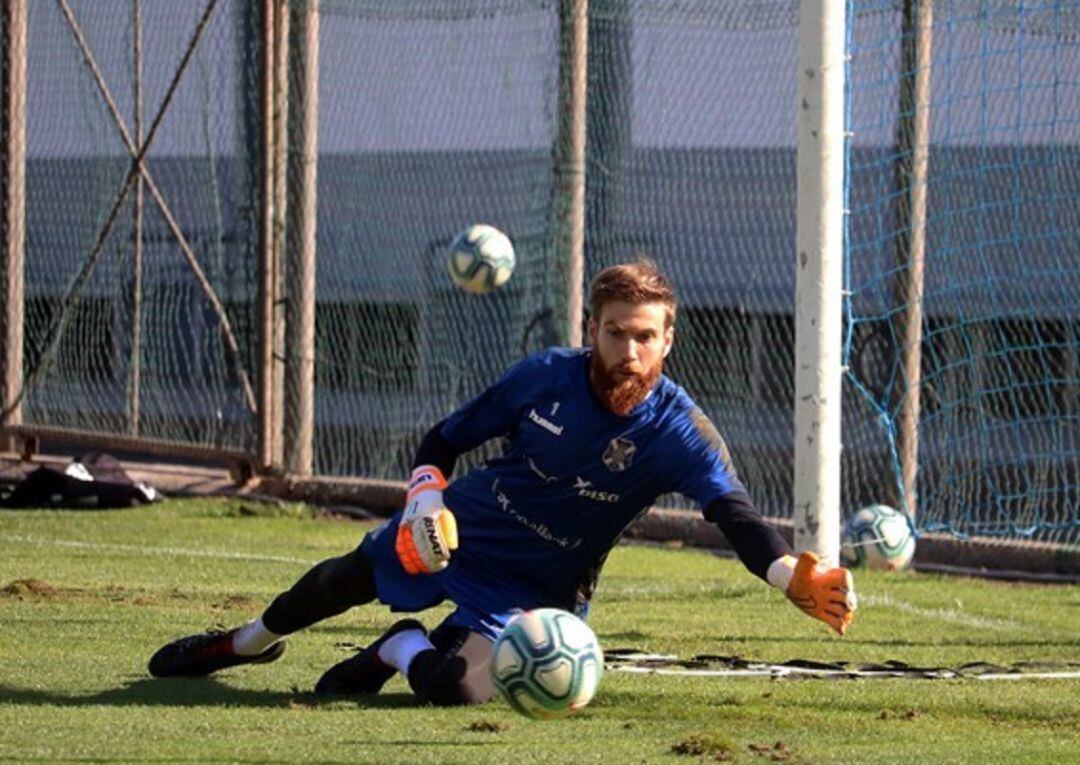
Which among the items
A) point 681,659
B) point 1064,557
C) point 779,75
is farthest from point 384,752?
point 779,75

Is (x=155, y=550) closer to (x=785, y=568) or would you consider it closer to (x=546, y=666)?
(x=546, y=666)

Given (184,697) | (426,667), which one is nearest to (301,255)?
(184,697)

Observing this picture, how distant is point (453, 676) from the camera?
6348 millimetres

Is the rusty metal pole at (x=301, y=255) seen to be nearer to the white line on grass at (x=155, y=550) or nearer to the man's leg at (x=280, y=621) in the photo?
the white line on grass at (x=155, y=550)

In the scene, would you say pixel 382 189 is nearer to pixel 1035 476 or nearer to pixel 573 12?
pixel 573 12

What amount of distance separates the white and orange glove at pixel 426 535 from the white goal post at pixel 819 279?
2.65 meters

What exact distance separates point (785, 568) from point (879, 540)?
17.3ft

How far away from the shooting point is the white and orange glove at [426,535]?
6023 mm

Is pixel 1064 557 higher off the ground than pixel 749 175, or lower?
lower

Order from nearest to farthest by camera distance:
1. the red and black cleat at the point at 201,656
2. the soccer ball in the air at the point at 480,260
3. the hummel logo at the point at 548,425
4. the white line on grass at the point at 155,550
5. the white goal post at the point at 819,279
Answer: the hummel logo at the point at 548,425
the red and black cleat at the point at 201,656
the white goal post at the point at 819,279
the white line on grass at the point at 155,550
the soccer ball in the air at the point at 480,260

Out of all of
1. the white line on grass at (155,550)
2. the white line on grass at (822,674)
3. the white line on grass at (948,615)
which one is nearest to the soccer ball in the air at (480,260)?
the white line on grass at (155,550)

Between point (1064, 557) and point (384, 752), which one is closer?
point (384, 752)

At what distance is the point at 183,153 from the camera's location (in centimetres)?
1486

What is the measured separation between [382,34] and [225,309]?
2.12 meters
